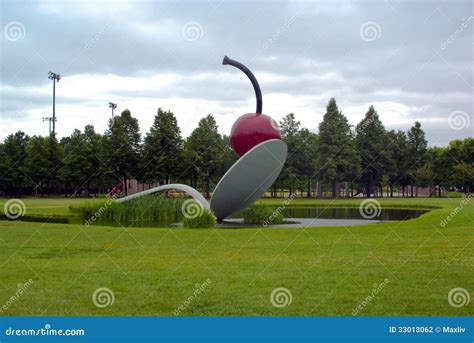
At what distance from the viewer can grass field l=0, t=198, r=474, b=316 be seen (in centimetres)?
649

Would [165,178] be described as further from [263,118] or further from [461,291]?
[461,291]

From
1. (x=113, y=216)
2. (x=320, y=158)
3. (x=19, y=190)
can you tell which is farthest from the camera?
(x=19, y=190)

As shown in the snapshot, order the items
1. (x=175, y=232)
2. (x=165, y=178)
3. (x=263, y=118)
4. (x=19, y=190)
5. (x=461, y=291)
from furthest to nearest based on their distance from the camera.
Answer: (x=19, y=190), (x=165, y=178), (x=263, y=118), (x=175, y=232), (x=461, y=291)

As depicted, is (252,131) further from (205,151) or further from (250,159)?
(205,151)

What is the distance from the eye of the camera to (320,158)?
1945 inches

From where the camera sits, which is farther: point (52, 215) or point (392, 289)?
point (52, 215)

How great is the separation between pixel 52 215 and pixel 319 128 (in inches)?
1267

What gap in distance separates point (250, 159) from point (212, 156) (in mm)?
30945

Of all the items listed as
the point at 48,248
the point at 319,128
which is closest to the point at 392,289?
the point at 48,248
